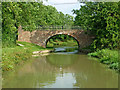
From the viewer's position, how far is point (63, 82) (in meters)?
10.1

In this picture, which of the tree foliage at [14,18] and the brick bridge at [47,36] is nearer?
the tree foliage at [14,18]

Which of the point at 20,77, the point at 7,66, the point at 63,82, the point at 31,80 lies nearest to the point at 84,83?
the point at 63,82

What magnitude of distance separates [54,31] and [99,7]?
33.5 ft

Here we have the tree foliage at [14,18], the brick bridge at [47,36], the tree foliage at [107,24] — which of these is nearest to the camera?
the tree foliage at [14,18]

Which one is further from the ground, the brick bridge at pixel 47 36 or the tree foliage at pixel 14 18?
the tree foliage at pixel 14 18

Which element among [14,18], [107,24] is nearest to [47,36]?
[14,18]

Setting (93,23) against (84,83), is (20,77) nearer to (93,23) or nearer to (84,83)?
(84,83)

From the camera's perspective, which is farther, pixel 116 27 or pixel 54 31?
pixel 54 31

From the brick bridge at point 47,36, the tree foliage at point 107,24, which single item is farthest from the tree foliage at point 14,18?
the tree foliage at point 107,24

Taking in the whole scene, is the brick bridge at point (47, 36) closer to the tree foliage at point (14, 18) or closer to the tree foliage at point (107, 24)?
the tree foliage at point (14, 18)

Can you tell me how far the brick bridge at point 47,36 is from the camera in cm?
3086

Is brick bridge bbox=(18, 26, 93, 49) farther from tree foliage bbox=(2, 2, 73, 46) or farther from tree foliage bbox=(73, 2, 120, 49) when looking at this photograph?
tree foliage bbox=(73, 2, 120, 49)

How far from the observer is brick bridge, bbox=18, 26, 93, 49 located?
3086 centimetres

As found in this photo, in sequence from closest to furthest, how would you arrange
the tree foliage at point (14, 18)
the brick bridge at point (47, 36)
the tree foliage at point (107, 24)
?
the tree foliage at point (14, 18) < the tree foliage at point (107, 24) < the brick bridge at point (47, 36)
